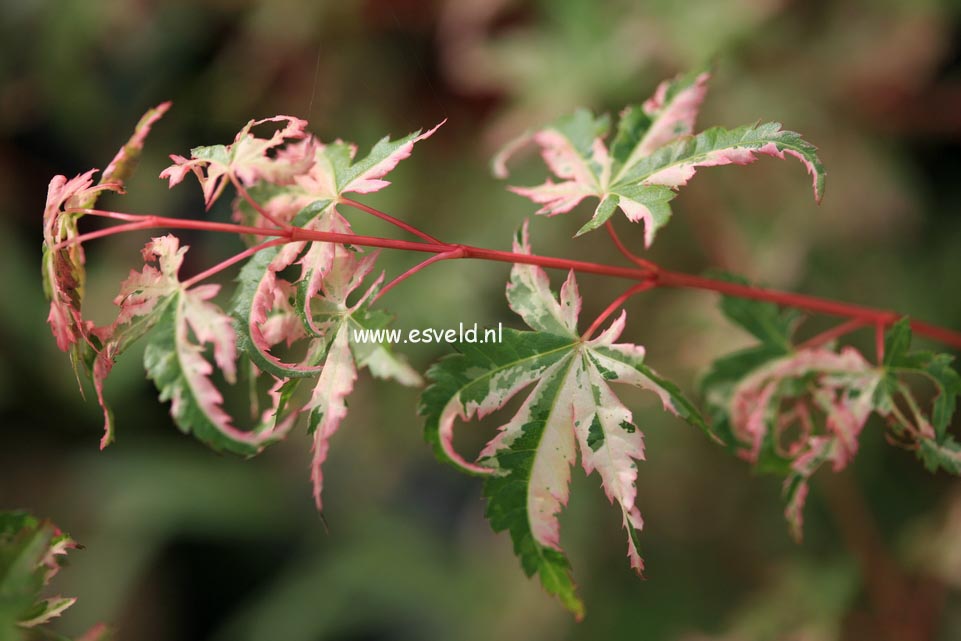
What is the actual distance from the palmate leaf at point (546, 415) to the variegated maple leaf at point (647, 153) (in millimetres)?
92

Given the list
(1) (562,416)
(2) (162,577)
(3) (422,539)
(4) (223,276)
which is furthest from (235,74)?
(1) (562,416)

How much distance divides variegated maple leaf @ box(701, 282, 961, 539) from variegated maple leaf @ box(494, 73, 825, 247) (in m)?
0.22

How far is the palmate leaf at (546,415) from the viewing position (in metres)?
0.60

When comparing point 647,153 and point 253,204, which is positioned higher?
point 253,204

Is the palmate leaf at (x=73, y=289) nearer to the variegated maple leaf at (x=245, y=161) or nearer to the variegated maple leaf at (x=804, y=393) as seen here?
the variegated maple leaf at (x=245, y=161)

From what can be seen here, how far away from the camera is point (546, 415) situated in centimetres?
63

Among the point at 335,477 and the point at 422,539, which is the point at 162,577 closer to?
the point at 335,477

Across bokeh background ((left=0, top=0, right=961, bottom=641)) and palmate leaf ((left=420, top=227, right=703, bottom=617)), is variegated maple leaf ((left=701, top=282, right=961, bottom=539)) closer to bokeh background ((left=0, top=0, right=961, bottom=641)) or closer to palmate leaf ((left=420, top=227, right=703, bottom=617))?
palmate leaf ((left=420, top=227, right=703, bottom=617))

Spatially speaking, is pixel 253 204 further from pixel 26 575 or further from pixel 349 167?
pixel 26 575

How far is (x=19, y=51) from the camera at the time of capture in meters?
2.18

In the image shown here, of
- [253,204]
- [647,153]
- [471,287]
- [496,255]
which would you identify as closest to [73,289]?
[253,204]

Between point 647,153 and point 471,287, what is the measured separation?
3.29 ft

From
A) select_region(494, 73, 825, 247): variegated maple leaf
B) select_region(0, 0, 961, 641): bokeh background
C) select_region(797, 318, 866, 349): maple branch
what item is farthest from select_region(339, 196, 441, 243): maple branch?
select_region(0, 0, 961, 641): bokeh background

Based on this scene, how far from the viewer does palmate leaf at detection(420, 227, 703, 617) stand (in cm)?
60
